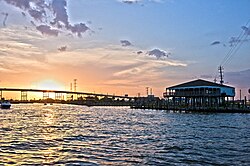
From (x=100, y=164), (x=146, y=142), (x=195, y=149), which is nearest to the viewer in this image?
(x=100, y=164)

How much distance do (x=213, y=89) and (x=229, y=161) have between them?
3168 inches

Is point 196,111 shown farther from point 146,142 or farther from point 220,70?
point 146,142

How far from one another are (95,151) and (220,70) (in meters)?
118

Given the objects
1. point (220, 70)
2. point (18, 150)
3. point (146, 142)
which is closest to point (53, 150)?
point (18, 150)

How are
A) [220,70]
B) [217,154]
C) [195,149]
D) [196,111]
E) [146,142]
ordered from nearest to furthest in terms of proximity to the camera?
[217,154] < [195,149] < [146,142] < [196,111] < [220,70]

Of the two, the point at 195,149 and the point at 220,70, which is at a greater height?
the point at 220,70

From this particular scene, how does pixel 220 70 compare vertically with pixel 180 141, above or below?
above

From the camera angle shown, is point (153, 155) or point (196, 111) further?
point (196, 111)

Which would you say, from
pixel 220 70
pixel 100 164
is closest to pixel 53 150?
pixel 100 164

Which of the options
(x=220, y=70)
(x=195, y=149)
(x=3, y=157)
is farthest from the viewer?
(x=220, y=70)

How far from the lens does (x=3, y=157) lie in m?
22.8

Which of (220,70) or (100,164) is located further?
(220,70)

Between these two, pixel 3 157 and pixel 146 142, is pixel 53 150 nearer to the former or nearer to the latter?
pixel 3 157

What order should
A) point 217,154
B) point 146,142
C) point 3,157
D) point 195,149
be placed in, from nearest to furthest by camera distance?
1. point 3,157
2. point 217,154
3. point 195,149
4. point 146,142
